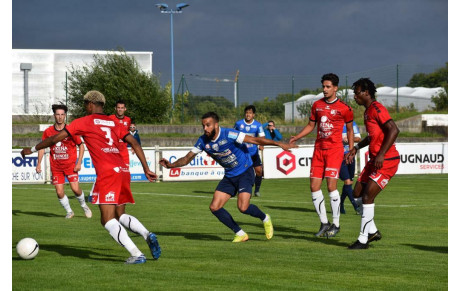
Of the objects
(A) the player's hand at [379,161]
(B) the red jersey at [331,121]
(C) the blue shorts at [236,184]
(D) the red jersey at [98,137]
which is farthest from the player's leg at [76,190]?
(A) the player's hand at [379,161]

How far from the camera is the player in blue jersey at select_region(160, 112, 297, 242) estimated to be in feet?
37.8

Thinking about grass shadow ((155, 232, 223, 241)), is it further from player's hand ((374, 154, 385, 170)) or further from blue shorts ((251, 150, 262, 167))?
blue shorts ((251, 150, 262, 167))

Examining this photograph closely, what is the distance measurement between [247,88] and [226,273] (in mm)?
30990

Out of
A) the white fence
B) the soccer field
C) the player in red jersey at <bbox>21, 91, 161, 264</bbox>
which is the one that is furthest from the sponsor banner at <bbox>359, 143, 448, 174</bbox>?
the player in red jersey at <bbox>21, 91, 161, 264</bbox>

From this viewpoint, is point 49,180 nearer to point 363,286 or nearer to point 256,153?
point 256,153

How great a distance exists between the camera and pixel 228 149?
11.8 meters

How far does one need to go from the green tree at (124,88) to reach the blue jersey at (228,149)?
96.2ft

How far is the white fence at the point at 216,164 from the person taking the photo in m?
28.0

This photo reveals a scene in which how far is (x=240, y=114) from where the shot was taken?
40.4 meters

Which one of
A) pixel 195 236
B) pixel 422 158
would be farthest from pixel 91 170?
pixel 195 236

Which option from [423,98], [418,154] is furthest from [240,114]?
[423,98]

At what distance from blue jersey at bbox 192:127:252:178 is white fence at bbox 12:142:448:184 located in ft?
52.0

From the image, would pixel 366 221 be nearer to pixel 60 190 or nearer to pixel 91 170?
pixel 60 190

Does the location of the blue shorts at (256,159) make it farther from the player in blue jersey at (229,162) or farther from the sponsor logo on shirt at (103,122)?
the sponsor logo on shirt at (103,122)
